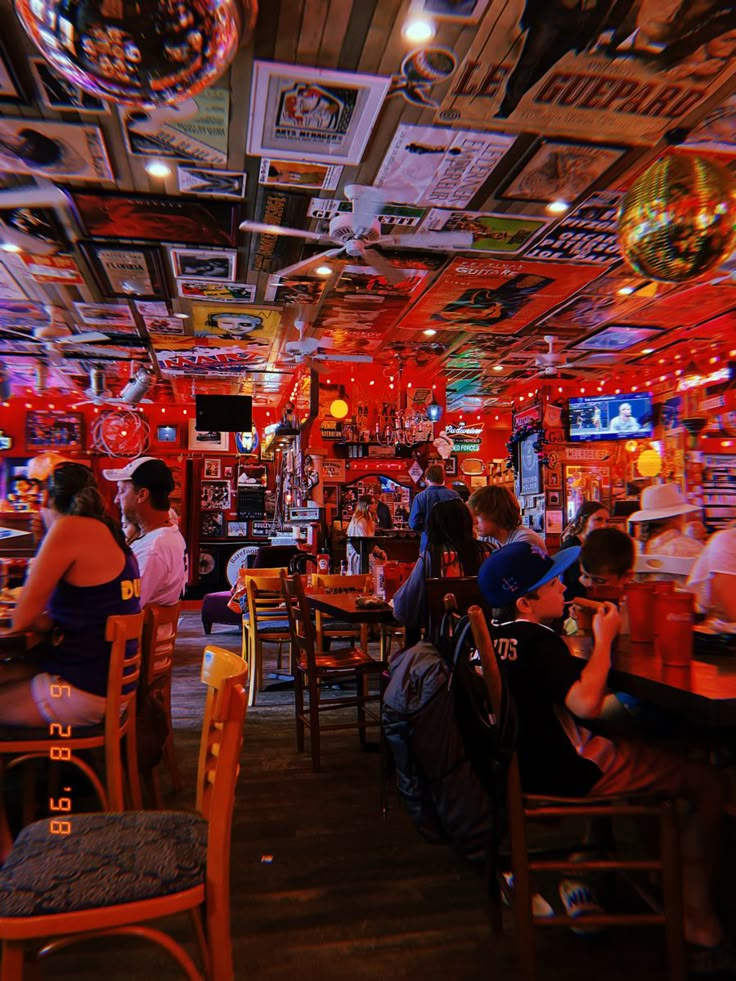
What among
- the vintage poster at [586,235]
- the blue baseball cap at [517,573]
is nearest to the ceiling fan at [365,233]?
the vintage poster at [586,235]

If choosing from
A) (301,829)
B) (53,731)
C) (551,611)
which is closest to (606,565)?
(551,611)

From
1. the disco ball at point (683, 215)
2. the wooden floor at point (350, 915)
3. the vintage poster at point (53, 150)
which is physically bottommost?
the wooden floor at point (350, 915)

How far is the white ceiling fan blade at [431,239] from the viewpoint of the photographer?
18.1ft

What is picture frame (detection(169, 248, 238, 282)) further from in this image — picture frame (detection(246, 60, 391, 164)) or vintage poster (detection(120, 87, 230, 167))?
picture frame (detection(246, 60, 391, 164))

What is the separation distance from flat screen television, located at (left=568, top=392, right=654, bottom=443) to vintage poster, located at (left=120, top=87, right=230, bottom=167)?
7.68 meters

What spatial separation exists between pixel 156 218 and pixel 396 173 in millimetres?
2126

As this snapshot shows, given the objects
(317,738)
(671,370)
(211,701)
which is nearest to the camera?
(211,701)

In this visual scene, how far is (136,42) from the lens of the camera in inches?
89.3

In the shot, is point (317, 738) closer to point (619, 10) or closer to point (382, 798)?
point (382, 798)

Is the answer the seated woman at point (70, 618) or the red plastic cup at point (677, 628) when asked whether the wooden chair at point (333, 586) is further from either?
the red plastic cup at point (677, 628)

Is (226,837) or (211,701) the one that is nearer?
(226,837)

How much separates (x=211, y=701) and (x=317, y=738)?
241cm

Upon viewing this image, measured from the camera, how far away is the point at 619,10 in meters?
3.43

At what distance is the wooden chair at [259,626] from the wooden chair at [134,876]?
3640 millimetres
